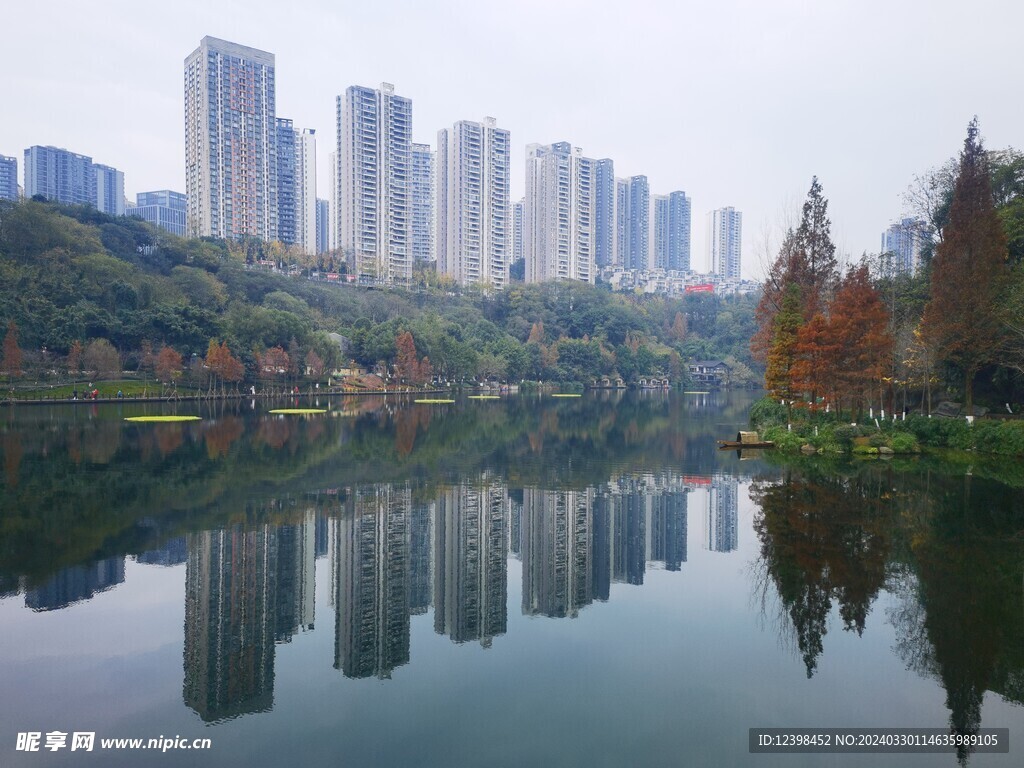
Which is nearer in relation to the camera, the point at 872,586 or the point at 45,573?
the point at 872,586

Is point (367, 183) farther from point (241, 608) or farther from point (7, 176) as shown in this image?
point (241, 608)

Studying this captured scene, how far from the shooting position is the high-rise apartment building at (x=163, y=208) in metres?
158

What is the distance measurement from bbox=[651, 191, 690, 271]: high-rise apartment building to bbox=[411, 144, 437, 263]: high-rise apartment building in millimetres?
66088

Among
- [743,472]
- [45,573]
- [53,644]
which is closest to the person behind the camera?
[53,644]

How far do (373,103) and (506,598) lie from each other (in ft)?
342

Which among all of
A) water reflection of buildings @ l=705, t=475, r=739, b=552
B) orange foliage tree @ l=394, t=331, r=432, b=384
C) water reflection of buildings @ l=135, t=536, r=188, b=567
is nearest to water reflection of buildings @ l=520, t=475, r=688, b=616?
water reflection of buildings @ l=705, t=475, r=739, b=552

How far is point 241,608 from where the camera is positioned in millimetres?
9469

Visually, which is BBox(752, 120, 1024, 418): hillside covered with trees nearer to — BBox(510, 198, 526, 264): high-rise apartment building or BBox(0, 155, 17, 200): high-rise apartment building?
BBox(510, 198, 526, 264): high-rise apartment building

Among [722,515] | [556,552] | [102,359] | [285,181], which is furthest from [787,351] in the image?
[285,181]

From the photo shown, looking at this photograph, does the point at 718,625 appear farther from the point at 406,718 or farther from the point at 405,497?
the point at 405,497

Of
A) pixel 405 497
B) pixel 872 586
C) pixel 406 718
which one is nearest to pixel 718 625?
pixel 872 586

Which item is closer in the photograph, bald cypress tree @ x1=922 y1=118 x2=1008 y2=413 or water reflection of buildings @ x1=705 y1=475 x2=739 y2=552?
water reflection of buildings @ x1=705 y1=475 x2=739 y2=552

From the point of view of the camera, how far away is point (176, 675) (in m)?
7.57

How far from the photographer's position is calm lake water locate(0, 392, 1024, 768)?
6.57 metres
